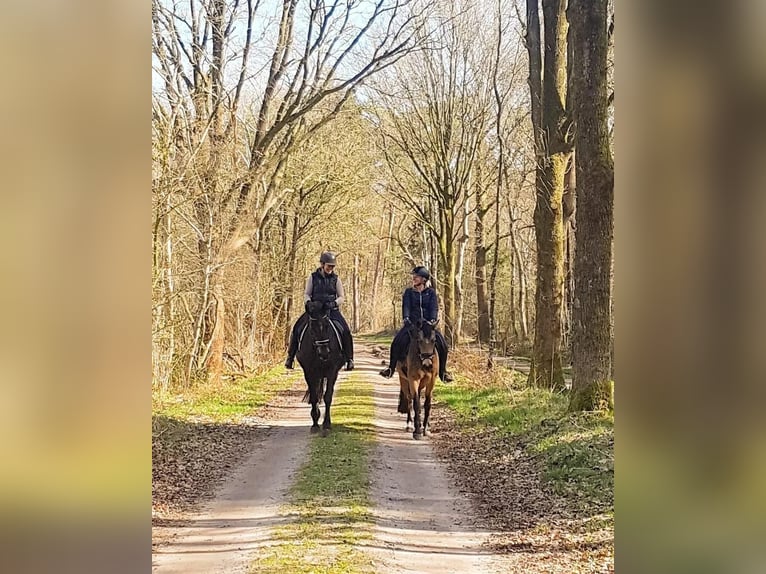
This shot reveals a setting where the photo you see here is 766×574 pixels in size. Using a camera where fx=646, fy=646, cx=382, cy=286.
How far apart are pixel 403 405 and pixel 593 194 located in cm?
142

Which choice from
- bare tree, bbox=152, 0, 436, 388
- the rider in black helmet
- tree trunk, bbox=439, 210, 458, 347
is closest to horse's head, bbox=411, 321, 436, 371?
tree trunk, bbox=439, 210, 458, 347

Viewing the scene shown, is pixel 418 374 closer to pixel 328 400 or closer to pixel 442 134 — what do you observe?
pixel 328 400

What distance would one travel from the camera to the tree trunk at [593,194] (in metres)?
3.17

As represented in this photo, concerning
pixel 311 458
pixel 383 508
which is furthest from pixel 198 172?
pixel 383 508

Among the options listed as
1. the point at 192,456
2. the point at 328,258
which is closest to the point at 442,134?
the point at 328,258

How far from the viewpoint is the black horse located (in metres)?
3.25

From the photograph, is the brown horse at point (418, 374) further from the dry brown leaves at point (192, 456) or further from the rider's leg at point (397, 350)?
the dry brown leaves at point (192, 456)

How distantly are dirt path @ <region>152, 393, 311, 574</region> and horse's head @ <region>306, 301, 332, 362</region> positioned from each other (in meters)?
0.26

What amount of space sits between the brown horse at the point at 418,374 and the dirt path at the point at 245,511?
0.51 meters

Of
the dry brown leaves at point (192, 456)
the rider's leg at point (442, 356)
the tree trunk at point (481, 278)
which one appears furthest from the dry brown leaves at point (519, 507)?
the dry brown leaves at point (192, 456)
